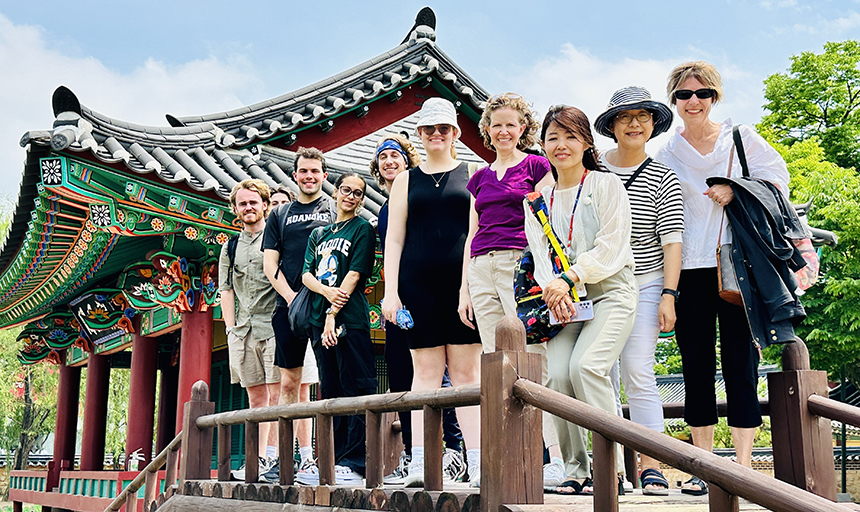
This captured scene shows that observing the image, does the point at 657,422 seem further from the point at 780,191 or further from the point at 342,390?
the point at 342,390

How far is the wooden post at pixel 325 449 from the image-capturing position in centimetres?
396

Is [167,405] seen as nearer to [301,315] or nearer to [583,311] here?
[301,315]

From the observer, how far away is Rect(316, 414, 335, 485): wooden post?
3.96m

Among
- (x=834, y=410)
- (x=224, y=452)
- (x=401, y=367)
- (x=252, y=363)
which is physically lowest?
(x=224, y=452)

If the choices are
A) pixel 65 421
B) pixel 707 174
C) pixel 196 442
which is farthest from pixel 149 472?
pixel 65 421

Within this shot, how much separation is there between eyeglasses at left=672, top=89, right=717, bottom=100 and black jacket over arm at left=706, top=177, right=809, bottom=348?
418 millimetres

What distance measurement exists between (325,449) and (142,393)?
24.4ft

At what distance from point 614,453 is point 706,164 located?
198 cm

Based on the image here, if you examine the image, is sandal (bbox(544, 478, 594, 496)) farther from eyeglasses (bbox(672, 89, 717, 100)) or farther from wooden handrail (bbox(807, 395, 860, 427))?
eyeglasses (bbox(672, 89, 717, 100))

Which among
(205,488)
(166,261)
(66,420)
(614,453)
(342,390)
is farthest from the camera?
(66,420)

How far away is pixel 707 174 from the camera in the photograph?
4051mm

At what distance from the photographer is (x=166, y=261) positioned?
8.12m

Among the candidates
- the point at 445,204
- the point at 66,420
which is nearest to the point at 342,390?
→ the point at 445,204

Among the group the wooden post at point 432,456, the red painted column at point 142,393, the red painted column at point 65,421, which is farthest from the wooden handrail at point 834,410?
the red painted column at point 65,421
